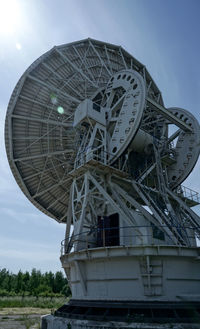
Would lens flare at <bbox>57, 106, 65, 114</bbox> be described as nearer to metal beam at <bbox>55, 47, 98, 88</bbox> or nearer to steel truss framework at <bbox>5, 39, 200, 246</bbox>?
steel truss framework at <bbox>5, 39, 200, 246</bbox>

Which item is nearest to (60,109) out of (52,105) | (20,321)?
(52,105)

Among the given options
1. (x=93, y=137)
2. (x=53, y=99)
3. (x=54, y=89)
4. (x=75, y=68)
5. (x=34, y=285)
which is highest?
(x=75, y=68)

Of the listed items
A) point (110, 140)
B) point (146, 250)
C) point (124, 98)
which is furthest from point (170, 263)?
point (124, 98)

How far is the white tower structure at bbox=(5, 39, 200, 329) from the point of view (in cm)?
1039

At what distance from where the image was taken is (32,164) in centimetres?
2033

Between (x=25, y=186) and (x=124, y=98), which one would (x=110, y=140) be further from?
(x=25, y=186)

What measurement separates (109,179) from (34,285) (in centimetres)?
4736

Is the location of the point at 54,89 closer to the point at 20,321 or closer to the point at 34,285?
the point at 20,321

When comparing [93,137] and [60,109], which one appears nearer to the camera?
[93,137]

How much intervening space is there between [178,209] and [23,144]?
39.5 feet

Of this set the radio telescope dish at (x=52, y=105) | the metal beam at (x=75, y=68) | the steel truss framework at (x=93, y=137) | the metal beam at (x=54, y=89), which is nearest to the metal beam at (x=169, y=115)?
the steel truss framework at (x=93, y=137)

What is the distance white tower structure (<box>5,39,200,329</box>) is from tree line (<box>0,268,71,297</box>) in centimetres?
3434

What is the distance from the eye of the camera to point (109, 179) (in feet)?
47.8

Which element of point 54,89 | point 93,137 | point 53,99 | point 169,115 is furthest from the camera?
point 53,99
